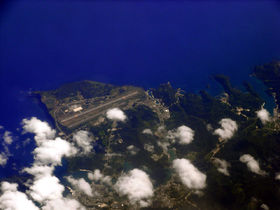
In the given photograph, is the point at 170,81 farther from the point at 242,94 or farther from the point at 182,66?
the point at 242,94

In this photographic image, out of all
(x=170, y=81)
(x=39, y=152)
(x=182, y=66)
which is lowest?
(x=39, y=152)

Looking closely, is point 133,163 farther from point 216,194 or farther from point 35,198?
point 35,198

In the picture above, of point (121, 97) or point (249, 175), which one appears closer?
point (249, 175)

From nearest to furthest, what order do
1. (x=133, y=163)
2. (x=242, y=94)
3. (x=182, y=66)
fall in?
1. (x=133, y=163)
2. (x=242, y=94)
3. (x=182, y=66)

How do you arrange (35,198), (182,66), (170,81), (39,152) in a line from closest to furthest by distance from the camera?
1. (35,198)
2. (39,152)
3. (170,81)
4. (182,66)

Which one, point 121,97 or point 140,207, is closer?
point 140,207

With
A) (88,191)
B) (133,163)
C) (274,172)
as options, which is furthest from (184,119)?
(88,191)

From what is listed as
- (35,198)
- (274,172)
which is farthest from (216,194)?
(35,198)

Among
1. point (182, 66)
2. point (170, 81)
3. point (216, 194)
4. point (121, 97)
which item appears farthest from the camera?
point (182, 66)

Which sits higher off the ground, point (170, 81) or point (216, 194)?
point (170, 81)
